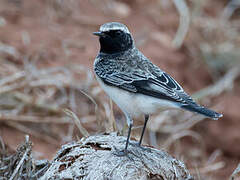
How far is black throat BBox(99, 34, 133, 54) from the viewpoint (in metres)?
5.10

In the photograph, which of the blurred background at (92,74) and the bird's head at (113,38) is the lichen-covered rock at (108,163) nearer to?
the blurred background at (92,74)

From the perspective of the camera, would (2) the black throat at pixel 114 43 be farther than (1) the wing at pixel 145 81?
Yes

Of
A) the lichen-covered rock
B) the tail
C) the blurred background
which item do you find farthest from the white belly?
the blurred background

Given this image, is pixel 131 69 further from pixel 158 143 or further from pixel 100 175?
pixel 158 143

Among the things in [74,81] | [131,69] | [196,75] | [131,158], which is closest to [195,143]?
[196,75]

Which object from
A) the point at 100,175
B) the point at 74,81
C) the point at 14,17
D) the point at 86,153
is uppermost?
the point at 14,17

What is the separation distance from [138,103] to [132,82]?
254mm

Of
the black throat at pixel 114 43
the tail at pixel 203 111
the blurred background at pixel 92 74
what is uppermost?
the blurred background at pixel 92 74

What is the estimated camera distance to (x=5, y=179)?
168 inches

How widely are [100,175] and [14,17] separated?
21.0ft

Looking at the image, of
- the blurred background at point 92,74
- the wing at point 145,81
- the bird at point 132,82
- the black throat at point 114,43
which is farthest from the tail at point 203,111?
the black throat at point 114,43

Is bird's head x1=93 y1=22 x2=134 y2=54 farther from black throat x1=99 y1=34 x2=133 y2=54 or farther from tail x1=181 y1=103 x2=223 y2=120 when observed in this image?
tail x1=181 y1=103 x2=223 y2=120

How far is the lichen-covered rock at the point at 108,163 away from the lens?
12.6 ft

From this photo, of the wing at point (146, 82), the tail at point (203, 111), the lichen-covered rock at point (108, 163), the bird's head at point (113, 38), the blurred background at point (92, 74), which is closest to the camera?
the lichen-covered rock at point (108, 163)
